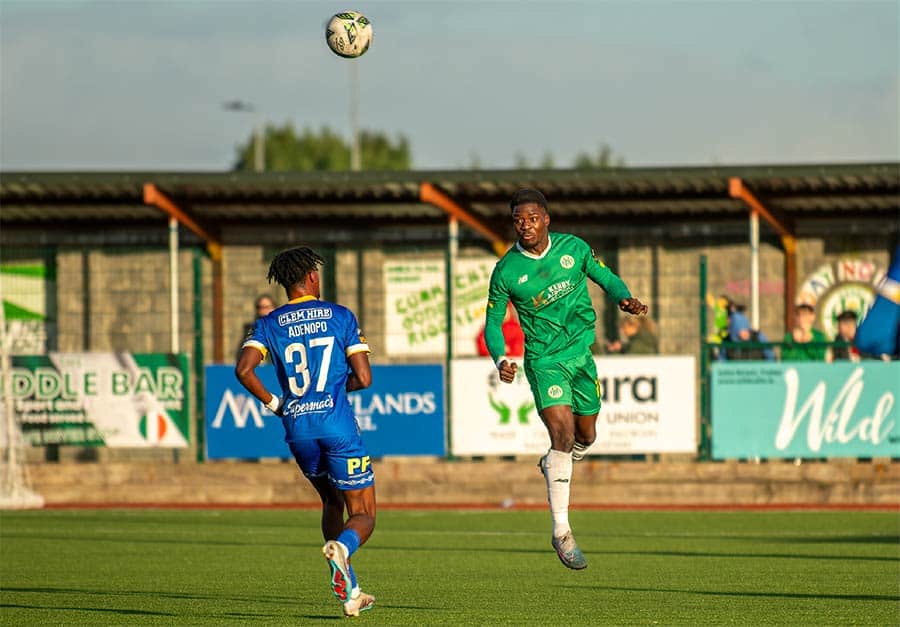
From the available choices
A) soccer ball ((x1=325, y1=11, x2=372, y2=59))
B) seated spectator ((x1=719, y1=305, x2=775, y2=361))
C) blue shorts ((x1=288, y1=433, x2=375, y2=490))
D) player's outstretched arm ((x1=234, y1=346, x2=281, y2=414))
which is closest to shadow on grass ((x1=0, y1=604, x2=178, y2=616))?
blue shorts ((x1=288, y1=433, x2=375, y2=490))

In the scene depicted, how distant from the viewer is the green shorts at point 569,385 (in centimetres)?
1073

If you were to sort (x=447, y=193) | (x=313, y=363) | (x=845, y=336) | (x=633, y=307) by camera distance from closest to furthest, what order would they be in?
(x=313, y=363), (x=633, y=307), (x=845, y=336), (x=447, y=193)

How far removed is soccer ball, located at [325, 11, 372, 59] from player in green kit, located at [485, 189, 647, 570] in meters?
4.25

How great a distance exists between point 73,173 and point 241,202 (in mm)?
2653

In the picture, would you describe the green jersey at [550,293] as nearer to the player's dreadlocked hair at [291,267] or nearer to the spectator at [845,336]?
the player's dreadlocked hair at [291,267]

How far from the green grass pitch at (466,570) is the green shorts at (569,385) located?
1219 millimetres

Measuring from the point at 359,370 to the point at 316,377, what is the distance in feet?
0.78

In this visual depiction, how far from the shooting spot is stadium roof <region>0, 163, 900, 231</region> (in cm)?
2372

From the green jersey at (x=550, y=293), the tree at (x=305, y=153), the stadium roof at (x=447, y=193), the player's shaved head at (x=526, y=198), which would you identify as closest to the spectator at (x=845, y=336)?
the stadium roof at (x=447, y=193)

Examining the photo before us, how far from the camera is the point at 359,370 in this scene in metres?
9.31

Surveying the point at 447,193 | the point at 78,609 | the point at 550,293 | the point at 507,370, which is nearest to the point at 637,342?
the point at 447,193

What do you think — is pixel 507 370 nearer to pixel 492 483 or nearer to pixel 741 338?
pixel 492 483

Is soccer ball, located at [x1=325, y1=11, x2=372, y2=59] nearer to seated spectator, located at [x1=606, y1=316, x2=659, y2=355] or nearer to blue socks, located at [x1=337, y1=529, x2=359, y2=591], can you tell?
blue socks, located at [x1=337, y1=529, x2=359, y2=591]

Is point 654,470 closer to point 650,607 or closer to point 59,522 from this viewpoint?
point 59,522
